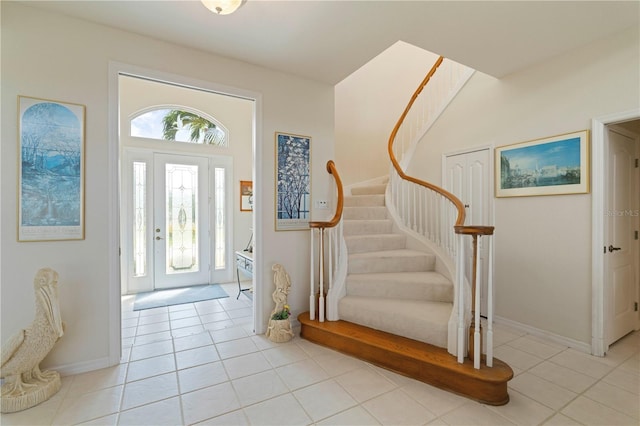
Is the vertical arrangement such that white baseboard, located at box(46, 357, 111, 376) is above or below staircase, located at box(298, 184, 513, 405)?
below

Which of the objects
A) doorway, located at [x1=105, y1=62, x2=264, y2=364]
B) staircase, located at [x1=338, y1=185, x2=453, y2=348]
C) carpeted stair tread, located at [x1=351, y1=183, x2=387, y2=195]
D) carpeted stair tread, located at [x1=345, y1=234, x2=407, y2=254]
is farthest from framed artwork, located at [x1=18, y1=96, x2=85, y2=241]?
carpeted stair tread, located at [x1=351, y1=183, x2=387, y2=195]

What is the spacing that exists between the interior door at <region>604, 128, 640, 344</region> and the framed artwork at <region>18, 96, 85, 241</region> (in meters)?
4.56

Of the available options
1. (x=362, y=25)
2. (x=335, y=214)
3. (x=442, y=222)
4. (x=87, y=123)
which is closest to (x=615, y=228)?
(x=442, y=222)

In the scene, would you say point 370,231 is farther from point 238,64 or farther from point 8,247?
point 8,247

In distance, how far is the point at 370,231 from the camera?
3852mm

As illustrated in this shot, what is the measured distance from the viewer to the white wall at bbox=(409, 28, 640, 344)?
2.53 m

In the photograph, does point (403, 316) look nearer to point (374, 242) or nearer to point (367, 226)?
point (374, 242)

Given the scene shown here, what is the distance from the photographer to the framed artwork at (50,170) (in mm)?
2104

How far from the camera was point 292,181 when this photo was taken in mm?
3211

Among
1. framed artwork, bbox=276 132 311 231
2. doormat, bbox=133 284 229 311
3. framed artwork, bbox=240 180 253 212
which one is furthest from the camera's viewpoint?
framed artwork, bbox=240 180 253 212

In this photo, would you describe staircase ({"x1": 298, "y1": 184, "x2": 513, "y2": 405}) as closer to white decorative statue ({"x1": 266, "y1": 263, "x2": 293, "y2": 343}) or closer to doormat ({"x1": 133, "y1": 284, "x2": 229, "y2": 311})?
white decorative statue ({"x1": 266, "y1": 263, "x2": 293, "y2": 343})

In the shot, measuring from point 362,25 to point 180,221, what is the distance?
3.92 meters

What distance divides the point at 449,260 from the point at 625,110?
1945 mm

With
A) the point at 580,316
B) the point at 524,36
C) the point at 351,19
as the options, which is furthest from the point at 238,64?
the point at 580,316
